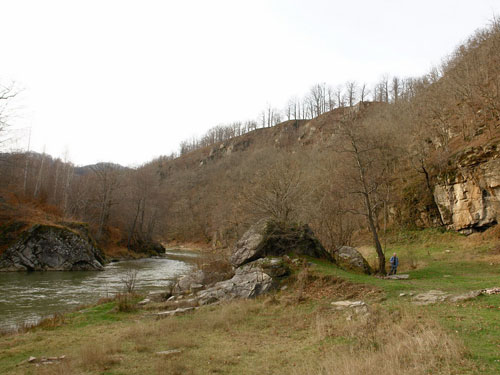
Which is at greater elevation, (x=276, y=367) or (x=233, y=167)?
(x=233, y=167)

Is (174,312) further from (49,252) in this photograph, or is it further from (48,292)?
(49,252)

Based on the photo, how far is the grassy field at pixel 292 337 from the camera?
6013 millimetres

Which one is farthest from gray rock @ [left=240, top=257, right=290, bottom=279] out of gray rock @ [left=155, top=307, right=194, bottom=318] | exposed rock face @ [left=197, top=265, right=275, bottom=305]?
gray rock @ [left=155, top=307, right=194, bottom=318]

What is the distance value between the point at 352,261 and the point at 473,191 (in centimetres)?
1335

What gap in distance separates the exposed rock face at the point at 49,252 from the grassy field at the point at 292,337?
21485 mm

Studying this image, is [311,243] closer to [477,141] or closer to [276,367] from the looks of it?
[276,367]

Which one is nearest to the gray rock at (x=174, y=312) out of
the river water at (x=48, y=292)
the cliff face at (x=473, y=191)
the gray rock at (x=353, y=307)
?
the river water at (x=48, y=292)

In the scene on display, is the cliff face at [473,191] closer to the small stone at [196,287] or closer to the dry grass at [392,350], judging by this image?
the dry grass at [392,350]

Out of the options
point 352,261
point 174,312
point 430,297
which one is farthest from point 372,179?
point 174,312

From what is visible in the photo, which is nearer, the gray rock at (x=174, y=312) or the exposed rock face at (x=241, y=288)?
the gray rock at (x=174, y=312)

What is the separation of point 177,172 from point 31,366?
116505 millimetres

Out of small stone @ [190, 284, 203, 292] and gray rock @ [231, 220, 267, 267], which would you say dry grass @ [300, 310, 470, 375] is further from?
small stone @ [190, 284, 203, 292]

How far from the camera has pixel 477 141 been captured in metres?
29.1

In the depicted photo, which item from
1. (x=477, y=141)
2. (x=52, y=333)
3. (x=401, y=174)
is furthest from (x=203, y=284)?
(x=401, y=174)
